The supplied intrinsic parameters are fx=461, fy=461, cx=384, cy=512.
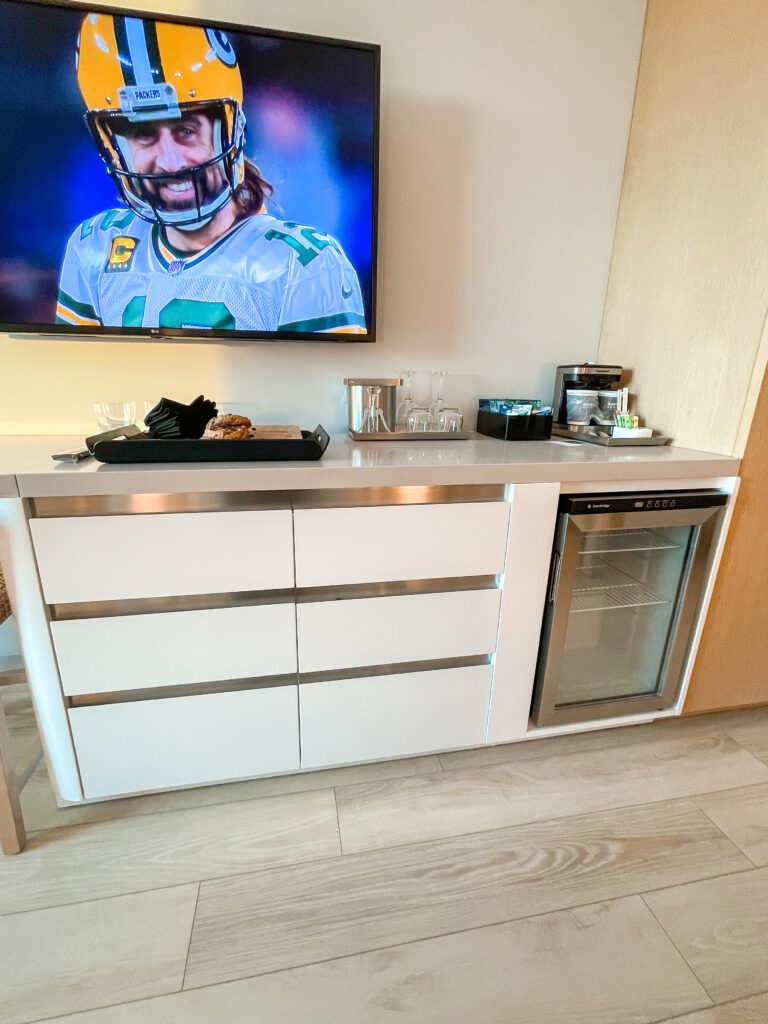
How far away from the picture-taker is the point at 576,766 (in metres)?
1.43

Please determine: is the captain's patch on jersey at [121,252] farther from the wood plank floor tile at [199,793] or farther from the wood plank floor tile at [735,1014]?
the wood plank floor tile at [735,1014]

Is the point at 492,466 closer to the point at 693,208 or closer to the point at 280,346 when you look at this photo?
the point at 280,346

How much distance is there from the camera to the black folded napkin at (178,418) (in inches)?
43.4

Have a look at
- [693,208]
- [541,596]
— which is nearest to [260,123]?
[693,208]

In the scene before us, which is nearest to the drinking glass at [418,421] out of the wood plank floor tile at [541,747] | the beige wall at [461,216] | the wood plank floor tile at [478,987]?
the beige wall at [461,216]

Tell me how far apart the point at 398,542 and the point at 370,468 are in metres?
0.20

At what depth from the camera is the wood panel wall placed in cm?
131

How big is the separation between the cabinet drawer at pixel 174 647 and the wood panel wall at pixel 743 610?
4.26 feet

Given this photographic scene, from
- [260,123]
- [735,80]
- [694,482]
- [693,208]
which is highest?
[735,80]

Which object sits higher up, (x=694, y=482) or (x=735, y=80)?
(x=735, y=80)

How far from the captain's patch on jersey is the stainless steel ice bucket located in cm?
69

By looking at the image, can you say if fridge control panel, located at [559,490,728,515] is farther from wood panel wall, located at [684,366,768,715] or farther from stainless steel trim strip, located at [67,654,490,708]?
stainless steel trim strip, located at [67,654,490,708]

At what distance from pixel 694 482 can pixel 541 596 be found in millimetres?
536

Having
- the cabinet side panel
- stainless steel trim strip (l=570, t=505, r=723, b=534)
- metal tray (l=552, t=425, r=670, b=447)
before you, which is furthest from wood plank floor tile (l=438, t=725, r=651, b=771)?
metal tray (l=552, t=425, r=670, b=447)
